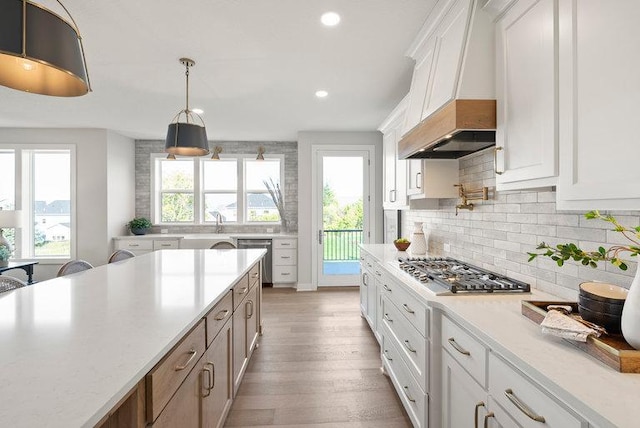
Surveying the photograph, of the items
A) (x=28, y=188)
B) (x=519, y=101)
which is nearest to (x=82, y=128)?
(x=28, y=188)

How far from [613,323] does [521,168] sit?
0.67m

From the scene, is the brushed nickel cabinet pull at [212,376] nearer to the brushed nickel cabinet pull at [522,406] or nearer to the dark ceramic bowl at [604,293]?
the brushed nickel cabinet pull at [522,406]

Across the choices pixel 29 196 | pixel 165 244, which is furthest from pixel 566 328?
pixel 29 196

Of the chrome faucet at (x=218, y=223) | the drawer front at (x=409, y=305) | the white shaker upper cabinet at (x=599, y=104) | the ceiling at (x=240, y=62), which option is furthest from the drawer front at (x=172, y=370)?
the chrome faucet at (x=218, y=223)

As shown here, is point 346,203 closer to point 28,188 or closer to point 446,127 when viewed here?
point 446,127

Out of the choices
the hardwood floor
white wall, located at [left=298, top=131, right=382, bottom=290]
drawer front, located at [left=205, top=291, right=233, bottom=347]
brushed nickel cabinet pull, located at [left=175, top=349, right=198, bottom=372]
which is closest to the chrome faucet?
white wall, located at [left=298, top=131, right=382, bottom=290]

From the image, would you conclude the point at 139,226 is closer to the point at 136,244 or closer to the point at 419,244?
the point at 136,244

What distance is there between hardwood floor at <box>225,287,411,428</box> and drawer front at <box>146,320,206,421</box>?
3.15ft

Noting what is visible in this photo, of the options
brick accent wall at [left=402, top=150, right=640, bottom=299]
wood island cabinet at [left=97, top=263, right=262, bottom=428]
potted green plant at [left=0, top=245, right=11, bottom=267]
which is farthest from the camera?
potted green plant at [left=0, top=245, right=11, bottom=267]

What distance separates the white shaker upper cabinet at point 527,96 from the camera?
1201mm

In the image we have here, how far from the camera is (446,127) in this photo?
162 cm

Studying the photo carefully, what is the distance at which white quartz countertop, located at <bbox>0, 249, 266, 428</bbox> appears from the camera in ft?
2.32

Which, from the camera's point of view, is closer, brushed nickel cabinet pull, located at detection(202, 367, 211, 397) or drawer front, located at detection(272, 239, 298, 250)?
brushed nickel cabinet pull, located at detection(202, 367, 211, 397)

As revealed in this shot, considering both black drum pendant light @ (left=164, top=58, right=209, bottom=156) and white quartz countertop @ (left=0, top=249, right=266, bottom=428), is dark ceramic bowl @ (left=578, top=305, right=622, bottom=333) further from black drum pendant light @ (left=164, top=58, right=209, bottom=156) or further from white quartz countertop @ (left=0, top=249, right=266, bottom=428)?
black drum pendant light @ (left=164, top=58, right=209, bottom=156)
